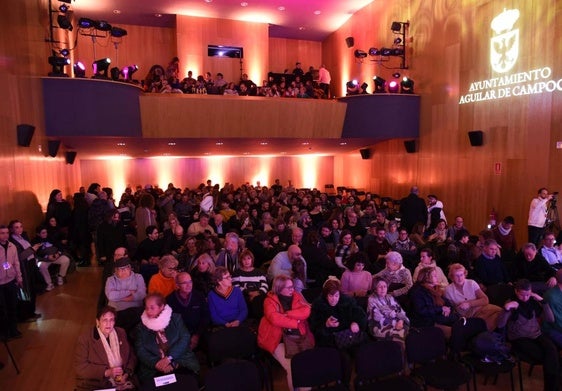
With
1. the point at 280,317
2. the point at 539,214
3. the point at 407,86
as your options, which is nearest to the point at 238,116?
the point at 407,86

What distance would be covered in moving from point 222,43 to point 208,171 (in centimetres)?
460

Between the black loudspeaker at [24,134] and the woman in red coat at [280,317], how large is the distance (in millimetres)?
5350

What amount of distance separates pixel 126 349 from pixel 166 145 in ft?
30.4

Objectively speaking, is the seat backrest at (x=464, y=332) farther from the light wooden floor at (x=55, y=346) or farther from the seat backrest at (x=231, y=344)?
the seat backrest at (x=231, y=344)

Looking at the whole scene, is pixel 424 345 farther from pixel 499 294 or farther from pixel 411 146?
pixel 411 146

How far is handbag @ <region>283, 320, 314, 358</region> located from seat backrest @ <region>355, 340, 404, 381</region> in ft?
1.73

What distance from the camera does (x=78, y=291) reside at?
261 inches

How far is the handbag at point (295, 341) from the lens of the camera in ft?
12.1

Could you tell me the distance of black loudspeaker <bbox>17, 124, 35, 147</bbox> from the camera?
6.93m

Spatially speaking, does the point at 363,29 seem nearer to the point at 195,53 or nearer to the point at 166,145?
the point at 195,53

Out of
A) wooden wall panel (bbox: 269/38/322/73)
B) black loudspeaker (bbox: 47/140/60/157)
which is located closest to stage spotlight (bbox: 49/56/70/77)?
black loudspeaker (bbox: 47/140/60/157)

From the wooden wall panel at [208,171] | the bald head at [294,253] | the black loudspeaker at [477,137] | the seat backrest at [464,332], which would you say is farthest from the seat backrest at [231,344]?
the wooden wall panel at [208,171]

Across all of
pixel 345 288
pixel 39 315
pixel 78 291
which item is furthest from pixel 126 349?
pixel 78 291

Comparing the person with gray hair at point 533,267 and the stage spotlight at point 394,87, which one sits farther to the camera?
the stage spotlight at point 394,87
